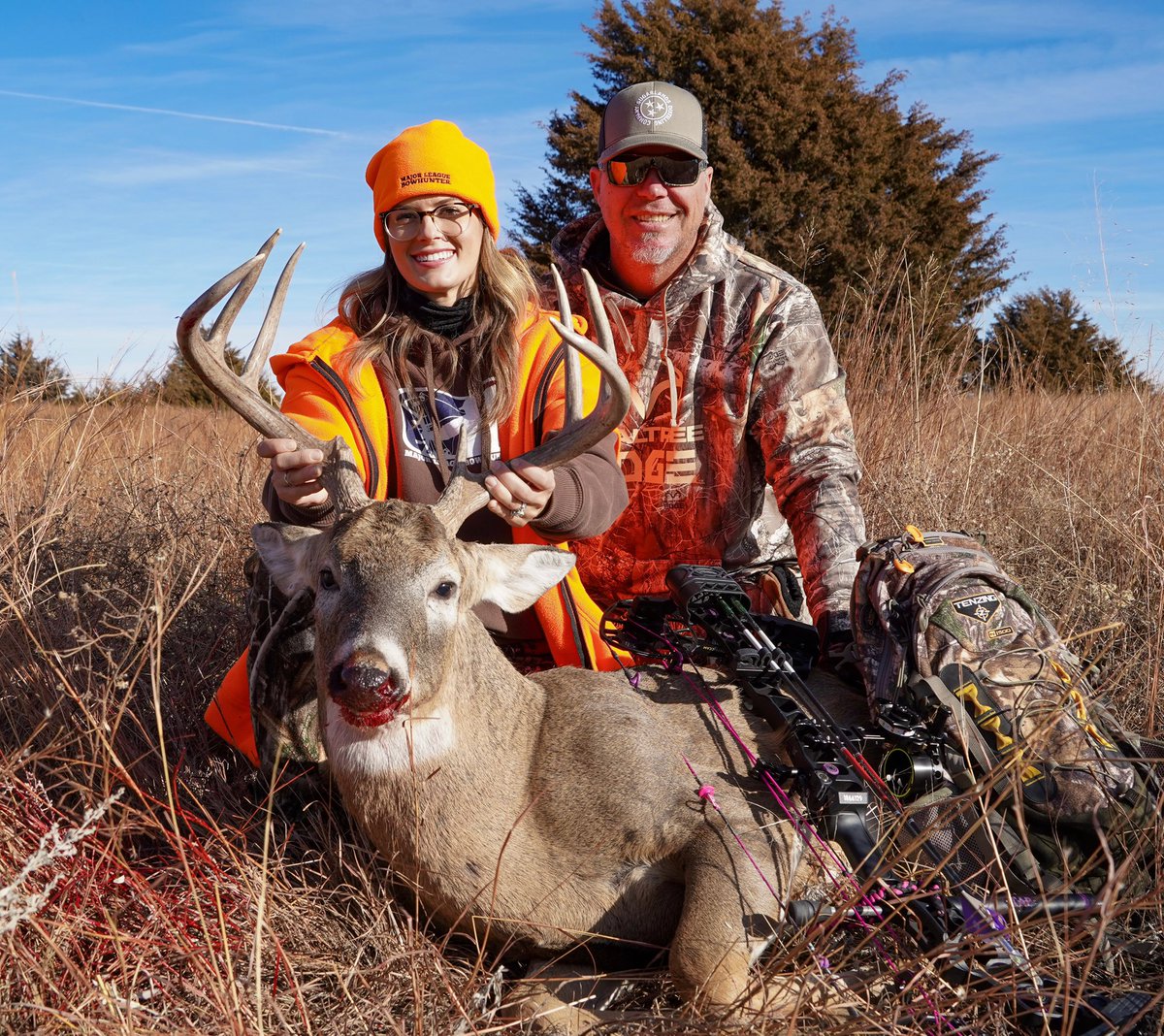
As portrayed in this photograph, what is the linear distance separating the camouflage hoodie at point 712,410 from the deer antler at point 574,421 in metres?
1.28

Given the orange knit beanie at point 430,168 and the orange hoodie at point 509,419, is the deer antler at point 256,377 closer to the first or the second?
the orange hoodie at point 509,419

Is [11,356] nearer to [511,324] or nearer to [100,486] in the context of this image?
[100,486]

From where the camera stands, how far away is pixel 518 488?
9.88 ft

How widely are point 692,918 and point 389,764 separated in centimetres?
78

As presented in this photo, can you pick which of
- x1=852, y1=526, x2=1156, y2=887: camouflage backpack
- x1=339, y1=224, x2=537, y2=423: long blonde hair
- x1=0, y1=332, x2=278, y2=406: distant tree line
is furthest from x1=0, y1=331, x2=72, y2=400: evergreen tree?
x1=852, y1=526, x2=1156, y2=887: camouflage backpack

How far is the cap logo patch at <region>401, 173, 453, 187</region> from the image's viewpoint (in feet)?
12.1

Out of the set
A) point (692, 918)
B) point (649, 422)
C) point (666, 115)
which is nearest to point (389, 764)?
point (692, 918)

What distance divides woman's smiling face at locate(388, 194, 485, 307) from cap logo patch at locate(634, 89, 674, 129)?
97 centimetres

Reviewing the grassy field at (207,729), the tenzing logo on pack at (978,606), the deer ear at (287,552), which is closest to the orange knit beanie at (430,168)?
the deer ear at (287,552)

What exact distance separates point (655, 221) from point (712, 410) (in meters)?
0.78

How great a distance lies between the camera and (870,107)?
1520 cm

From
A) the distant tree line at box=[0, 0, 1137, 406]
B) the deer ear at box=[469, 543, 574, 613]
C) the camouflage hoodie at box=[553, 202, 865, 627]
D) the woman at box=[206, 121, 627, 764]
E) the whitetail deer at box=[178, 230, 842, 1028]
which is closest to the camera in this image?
the whitetail deer at box=[178, 230, 842, 1028]

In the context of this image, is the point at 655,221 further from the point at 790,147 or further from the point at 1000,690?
the point at 790,147

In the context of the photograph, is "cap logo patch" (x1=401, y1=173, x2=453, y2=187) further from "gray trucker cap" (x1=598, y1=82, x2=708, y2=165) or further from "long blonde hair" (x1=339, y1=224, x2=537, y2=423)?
"gray trucker cap" (x1=598, y1=82, x2=708, y2=165)
